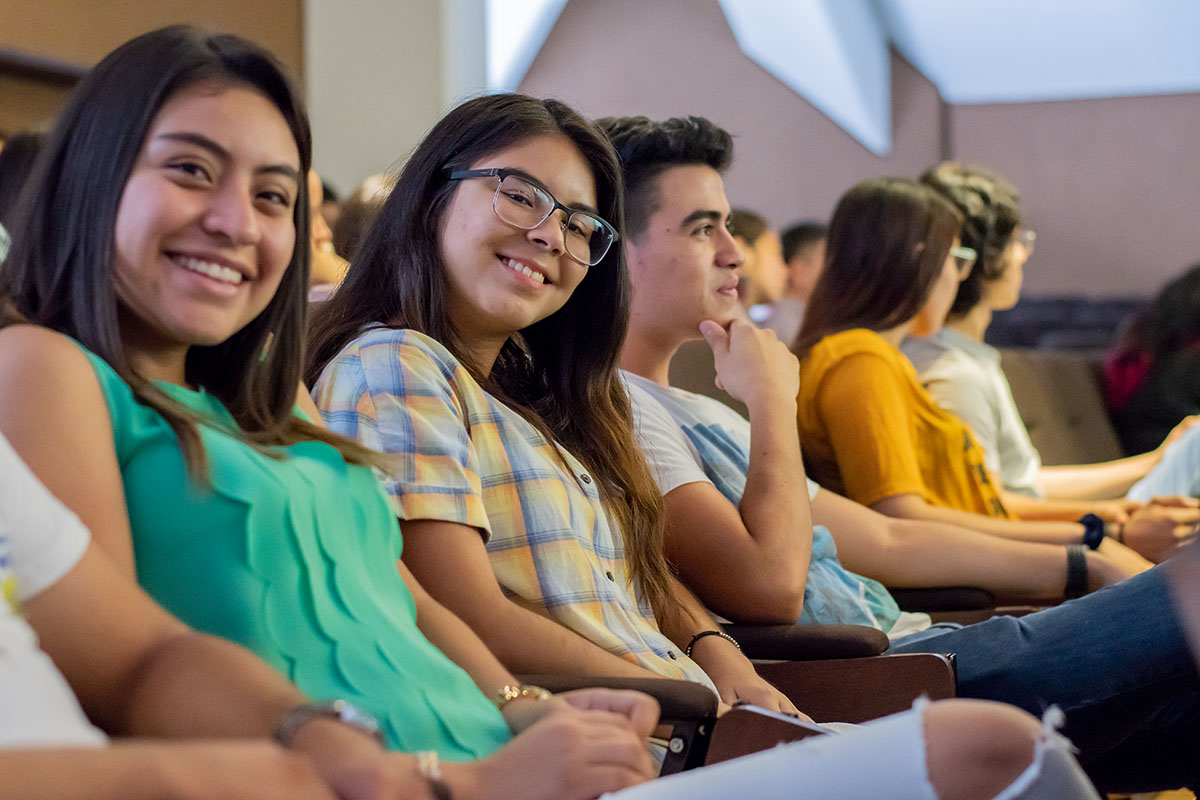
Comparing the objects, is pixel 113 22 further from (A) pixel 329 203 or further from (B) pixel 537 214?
(B) pixel 537 214

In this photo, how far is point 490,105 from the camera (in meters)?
1.63

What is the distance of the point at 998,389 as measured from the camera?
9.86 feet

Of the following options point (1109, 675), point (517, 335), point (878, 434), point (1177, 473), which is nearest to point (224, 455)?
point (517, 335)

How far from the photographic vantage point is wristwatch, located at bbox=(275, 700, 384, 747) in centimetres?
84

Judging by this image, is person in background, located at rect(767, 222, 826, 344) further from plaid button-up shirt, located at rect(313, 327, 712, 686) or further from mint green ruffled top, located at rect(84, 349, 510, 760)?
mint green ruffled top, located at rect(84, 349, 510, 760)

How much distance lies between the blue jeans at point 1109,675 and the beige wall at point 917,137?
6625mm

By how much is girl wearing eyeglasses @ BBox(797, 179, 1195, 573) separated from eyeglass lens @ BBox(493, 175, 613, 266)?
2.79ft

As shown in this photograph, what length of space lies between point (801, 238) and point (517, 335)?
3954mm

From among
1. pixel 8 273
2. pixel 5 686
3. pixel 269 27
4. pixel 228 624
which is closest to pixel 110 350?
pixel 8 273

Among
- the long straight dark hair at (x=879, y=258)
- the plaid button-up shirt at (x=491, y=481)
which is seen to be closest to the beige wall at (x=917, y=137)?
the long straight dark hair at (x=879, y=258)

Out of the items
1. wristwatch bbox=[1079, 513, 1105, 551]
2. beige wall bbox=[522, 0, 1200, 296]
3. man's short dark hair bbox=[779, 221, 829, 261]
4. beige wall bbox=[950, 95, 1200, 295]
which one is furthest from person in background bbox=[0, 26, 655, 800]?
beige wall bbox=[950, 95, 1200, 295]

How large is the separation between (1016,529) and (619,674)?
4.35 ft

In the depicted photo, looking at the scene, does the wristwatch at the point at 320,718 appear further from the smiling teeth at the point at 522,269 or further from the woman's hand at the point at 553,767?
the smiling teeth at the point at 522,269

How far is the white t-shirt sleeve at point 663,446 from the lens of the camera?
5.96 feet
